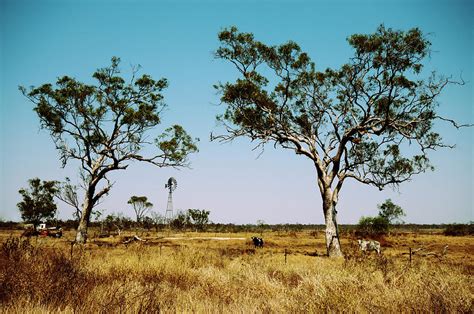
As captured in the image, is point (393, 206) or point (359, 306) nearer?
point (359, 306)

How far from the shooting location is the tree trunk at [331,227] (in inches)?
626

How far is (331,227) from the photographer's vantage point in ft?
53.5

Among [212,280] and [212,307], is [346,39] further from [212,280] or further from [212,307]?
[212,307]

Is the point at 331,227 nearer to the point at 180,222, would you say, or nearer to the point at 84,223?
the point at 84,223

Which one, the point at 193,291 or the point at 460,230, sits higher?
the point at 193,291

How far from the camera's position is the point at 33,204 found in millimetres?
50531

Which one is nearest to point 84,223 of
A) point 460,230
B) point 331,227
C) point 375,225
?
point 331,227

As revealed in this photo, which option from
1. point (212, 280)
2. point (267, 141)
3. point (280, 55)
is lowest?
point (212, 280)

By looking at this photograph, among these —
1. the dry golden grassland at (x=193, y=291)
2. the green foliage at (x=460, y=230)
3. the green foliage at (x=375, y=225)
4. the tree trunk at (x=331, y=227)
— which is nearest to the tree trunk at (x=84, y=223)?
the dry golden grassland at (x=193, y=291)

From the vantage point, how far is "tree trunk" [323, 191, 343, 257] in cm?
1590

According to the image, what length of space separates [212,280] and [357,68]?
557 inches

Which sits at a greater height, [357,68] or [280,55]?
[280,55]

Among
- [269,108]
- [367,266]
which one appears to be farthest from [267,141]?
[367,266]

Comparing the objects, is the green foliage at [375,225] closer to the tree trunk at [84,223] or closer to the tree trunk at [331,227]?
the tree trunk at [331,227]
